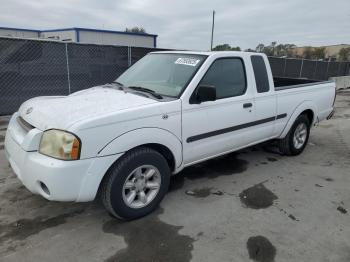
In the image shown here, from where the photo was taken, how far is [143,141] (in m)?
3.05

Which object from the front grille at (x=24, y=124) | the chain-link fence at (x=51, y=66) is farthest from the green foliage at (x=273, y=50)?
the front grille at (x=24, y=124)

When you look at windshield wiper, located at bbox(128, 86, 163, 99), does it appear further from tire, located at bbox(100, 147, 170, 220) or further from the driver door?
tire, located at bbox(100, 147, 170, 220)

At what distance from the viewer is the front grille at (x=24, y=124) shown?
121 inches

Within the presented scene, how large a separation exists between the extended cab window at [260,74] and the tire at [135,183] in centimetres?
199

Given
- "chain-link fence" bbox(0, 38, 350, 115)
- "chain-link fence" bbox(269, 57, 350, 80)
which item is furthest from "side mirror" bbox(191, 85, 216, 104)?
"chain-link fence" bbox(269, 57, 350, 80)

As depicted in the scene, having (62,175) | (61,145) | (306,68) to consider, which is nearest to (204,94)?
(61,145)

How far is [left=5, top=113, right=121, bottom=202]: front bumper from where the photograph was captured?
8.64ft

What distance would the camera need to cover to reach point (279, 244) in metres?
2.90

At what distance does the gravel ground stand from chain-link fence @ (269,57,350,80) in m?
12.3

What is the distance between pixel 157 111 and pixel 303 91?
3.24 m

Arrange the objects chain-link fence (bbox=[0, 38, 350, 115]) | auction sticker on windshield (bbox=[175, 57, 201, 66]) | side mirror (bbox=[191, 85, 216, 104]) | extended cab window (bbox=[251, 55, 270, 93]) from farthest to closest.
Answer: chain-link fence (bbox=[0, 38, 350, 115]), extended cab window (bbox=[251, 55, 270, 93]), auction sticker on windshield (bbox=[175, 57, 201, 66]), side mirror (bbox=[191, 85, 216, 104])

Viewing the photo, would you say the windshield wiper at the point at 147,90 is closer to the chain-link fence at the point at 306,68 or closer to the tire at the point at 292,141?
the tire at the point at 292,141

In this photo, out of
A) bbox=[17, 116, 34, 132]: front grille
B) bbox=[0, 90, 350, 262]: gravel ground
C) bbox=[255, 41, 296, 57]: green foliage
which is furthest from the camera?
bbox=[255, 41, 296, 57]: green foliage

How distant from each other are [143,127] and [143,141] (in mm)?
142
